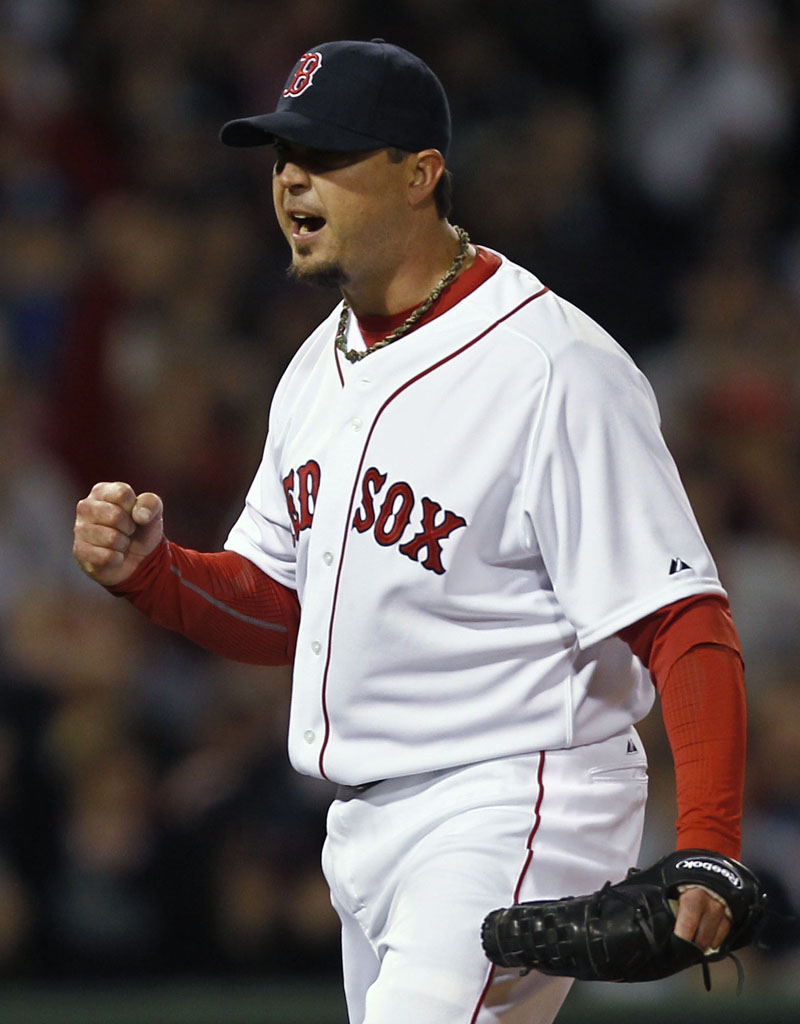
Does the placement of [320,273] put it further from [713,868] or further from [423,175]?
[713,868]

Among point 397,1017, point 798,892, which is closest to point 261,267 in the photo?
point 798,892

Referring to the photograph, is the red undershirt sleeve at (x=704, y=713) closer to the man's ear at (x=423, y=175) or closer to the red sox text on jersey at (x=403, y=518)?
the red sox text on jersey at (x=403, y=518)

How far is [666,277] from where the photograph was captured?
6.11 meters

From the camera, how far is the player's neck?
2.23 metres

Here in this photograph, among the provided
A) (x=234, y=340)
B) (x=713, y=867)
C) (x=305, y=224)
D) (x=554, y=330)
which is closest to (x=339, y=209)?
(x=305, y=224)

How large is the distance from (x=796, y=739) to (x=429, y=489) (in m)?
2.44

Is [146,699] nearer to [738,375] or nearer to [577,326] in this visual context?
[738,375]

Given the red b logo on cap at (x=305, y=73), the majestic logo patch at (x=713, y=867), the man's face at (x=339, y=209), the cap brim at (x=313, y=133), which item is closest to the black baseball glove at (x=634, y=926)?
the majestic logo patch at (x=713, y=867)

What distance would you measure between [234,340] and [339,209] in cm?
321

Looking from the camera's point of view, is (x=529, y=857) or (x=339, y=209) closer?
(x=529, y=857)

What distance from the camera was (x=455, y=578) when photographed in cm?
207

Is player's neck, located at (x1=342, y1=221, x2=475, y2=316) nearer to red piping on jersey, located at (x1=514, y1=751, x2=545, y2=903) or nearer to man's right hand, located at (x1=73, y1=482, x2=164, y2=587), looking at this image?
man's right hand, located at (x1=73, y1=482, x2=164, y2=587)

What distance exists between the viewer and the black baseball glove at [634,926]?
5.86ft

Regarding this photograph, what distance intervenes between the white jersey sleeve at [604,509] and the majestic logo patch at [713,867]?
0.29 m
